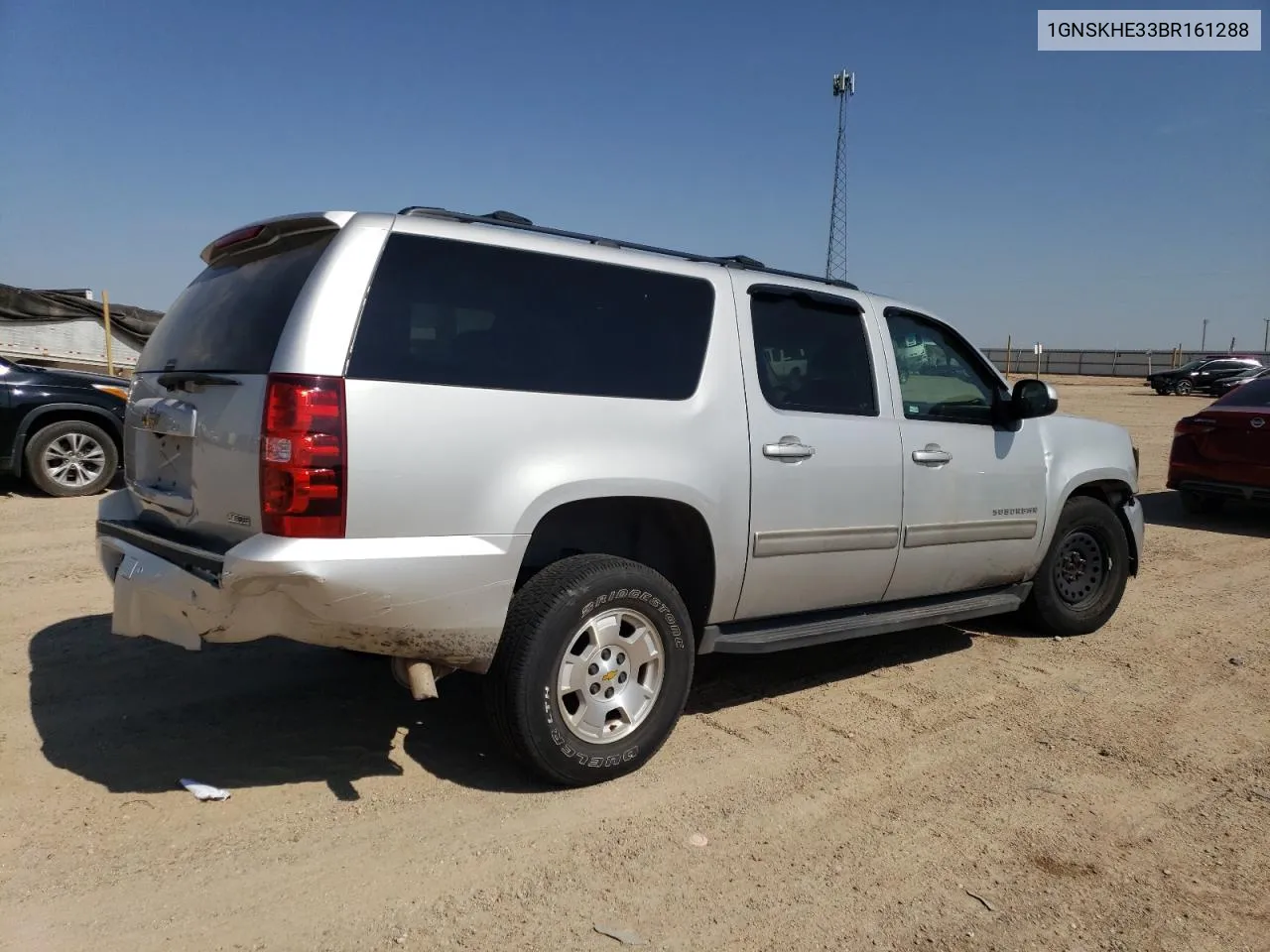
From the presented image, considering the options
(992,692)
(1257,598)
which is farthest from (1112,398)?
(992,692)

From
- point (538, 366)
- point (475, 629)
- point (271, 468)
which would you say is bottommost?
point (475, 629)

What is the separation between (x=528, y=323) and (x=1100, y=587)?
4.22 metres

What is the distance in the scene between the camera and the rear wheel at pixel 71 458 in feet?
28.5

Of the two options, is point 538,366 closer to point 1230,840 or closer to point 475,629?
point 475,629

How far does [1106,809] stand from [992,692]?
1.23 meters

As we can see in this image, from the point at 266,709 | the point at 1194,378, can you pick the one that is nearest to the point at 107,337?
the point at 266,709

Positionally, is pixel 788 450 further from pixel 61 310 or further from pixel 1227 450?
pixel 61 310

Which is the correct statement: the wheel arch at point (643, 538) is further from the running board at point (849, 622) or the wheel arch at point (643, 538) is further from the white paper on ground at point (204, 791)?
the white paper on ground at point (204, 791)

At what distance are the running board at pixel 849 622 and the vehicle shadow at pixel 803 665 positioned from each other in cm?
42

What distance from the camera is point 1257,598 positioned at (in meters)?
6.67

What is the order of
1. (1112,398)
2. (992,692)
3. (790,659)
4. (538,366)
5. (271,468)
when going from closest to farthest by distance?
(271,468)
(538,366)
(992,692)
(790,659)
(1112,398)

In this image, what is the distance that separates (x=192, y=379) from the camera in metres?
3.27

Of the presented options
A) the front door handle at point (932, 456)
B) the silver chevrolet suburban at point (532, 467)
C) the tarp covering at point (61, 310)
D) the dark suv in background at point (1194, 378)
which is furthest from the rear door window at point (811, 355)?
the dark suv in background at point (1194, 378)

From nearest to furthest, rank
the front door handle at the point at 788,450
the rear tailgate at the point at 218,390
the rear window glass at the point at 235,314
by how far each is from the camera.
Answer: the rear tailgate at the point at 218,390 → the rear window glass at the point at 235,314 → the front door handle at the point at 788,450
